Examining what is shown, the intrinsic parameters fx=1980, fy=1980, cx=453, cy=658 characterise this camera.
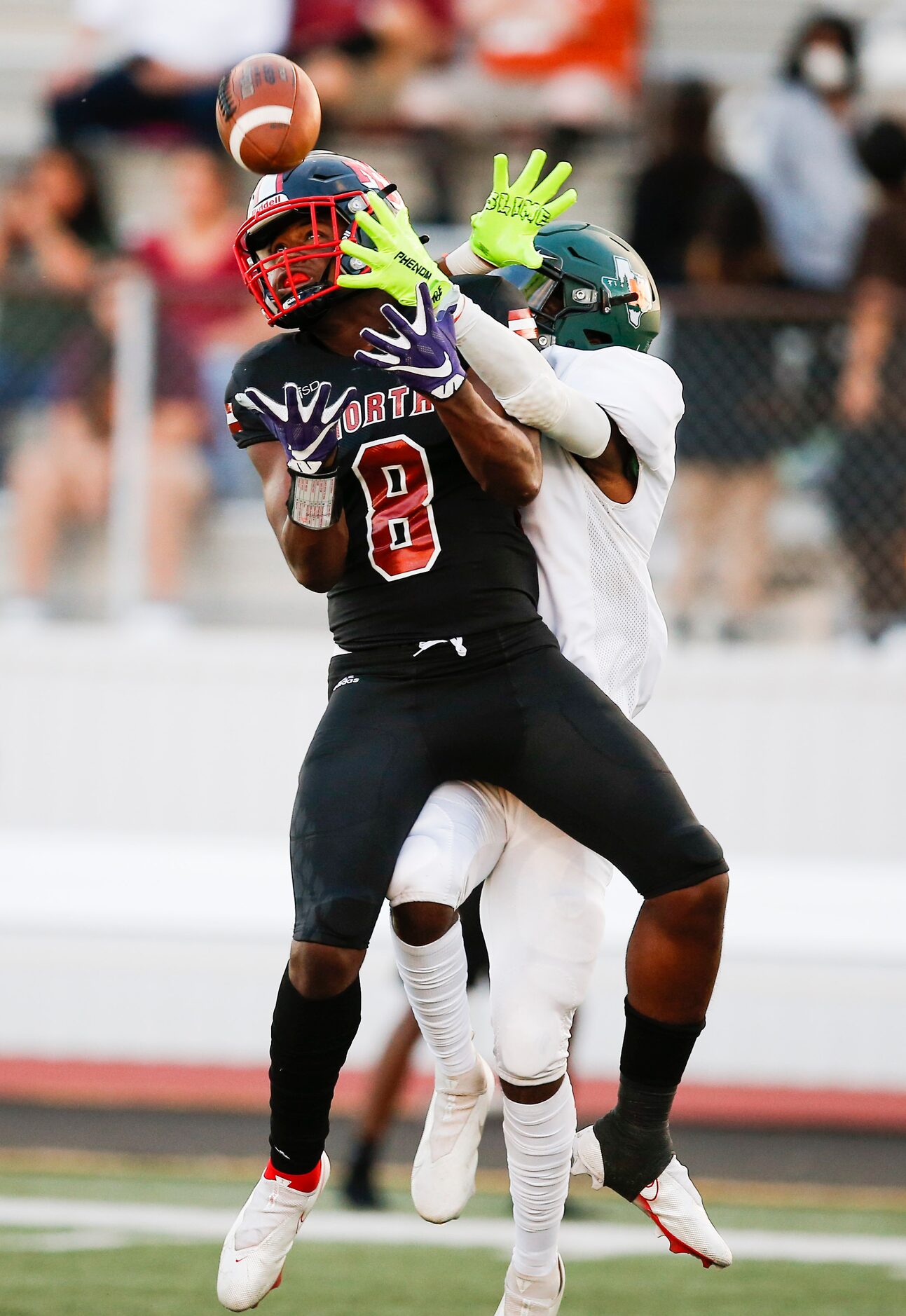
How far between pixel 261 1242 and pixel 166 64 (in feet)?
21.0

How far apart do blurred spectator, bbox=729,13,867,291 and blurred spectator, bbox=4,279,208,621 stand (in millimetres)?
2515

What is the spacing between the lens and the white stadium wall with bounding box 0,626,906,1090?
8.13 metres

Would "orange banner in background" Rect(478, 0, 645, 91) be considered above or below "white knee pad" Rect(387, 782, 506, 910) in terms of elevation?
above

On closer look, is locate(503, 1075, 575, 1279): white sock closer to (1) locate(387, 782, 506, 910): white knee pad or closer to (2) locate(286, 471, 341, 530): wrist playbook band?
(1) locate(387, 782, 506, 910): white knee pad

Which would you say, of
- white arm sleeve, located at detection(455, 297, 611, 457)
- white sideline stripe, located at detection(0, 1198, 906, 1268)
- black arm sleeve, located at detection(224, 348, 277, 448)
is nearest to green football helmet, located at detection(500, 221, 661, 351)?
white arm sleeve, located at detection(455, 297, 611, 457)

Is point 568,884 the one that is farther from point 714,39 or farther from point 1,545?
point 714,39

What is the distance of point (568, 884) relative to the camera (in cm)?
381

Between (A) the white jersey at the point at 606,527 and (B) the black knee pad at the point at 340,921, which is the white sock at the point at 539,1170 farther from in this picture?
(A) the white jersey at the point at 606,527

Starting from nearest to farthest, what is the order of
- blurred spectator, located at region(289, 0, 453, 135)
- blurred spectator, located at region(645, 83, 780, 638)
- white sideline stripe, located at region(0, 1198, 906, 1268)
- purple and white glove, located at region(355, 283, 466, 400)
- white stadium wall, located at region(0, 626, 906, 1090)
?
purple and white glove, located at region(355, 283, 466, 400) < white sideline stripe, located at region(0, 1198, 906, 1268) < blurred spectator, located at region(645, 83, 780, 638) < white stadium wall, located at region(0, 626, 906, 1090) < blurred spectator, located at region(289, 0, 453, 135)

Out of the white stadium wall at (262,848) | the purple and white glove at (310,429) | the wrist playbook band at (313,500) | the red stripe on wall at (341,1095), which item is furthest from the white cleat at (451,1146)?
the white stadium wall at (262,848)

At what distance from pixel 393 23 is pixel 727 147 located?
161 centimetres

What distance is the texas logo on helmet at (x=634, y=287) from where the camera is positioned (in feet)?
13.1

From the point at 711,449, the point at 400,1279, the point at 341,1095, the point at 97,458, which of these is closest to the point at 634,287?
the point at 400,1279

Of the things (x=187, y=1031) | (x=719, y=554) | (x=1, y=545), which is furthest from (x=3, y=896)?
(x=719, y=554)
